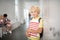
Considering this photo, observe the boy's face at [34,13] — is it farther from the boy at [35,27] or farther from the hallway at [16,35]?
the hallway at [16,35]

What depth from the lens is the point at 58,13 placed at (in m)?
3.54

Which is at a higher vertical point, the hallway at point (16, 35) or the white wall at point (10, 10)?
the white wall at point (10, 10)

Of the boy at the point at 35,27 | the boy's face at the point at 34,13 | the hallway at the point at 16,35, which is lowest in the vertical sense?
the hallway at the point at 16,35

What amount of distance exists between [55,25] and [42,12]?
47 cm

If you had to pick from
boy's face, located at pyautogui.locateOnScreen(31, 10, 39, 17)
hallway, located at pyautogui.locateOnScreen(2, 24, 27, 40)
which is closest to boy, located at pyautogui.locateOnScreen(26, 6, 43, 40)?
Answer: boy's face, located at pyautogui.locateOnScreen(31, 10, 39, 17)

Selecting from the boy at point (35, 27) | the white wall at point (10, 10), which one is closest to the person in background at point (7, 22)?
the white wall at point (10, 10)

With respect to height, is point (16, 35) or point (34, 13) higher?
point (34, 13)

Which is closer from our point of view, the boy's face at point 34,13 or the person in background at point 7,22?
the boy's face at point 34,13

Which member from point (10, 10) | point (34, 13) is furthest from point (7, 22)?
point (34, 13)

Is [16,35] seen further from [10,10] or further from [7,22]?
[10,10]

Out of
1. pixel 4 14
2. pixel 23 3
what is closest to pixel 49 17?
pixel 23 3

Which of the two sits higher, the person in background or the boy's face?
the boy's face

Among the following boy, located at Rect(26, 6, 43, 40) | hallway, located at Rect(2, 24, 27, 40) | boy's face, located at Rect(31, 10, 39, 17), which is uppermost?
boy's face, located at Rect(31, 10, 39, 17)

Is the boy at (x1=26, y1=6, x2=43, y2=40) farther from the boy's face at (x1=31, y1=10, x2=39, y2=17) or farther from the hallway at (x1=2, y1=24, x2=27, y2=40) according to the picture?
the hallway at (x1=2, y1=24, x2=27, y2=40)
